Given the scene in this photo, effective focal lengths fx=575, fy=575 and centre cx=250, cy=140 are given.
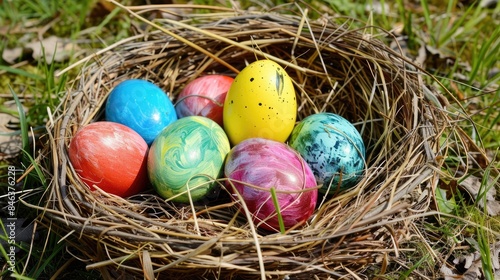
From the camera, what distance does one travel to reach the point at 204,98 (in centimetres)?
258

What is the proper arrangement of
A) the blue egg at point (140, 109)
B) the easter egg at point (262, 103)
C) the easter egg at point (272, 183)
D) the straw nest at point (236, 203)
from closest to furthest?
the straw nest at point (236, 203)
the easter egg at point (272, 183)
the easter egg at point (262, 103)
the blue egg at point (140, 109)

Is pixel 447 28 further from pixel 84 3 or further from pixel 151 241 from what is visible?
pixel 151 241

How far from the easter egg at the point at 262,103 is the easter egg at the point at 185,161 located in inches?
6.4

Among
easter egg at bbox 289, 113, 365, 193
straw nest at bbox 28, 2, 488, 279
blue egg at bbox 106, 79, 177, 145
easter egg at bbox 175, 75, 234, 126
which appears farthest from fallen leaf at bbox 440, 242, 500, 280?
blue egg at bbox 106, 79, 177, 145

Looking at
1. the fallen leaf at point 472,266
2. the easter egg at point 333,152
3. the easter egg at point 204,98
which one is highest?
the easter egg at point 204,98

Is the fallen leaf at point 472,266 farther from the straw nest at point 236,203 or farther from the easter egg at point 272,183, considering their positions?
the easter egg at point 272,183

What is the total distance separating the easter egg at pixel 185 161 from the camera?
2168mm

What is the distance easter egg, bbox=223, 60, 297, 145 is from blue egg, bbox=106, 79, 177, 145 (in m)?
0.31

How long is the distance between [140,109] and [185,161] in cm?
41

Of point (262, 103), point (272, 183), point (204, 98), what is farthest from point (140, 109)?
point (272, 183)

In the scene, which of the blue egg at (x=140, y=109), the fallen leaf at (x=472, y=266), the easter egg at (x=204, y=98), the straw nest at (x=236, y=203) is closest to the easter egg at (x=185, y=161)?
the straw nest at (x=236, y=203)

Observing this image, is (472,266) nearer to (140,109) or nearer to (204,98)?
(204,98)

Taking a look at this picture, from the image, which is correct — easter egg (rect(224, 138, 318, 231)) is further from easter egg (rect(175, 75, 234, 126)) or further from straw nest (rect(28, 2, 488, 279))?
easter egg (rect(175, 75, 234, 126))

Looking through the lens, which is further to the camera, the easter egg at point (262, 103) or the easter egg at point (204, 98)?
the easter egg at point (204, 98)
